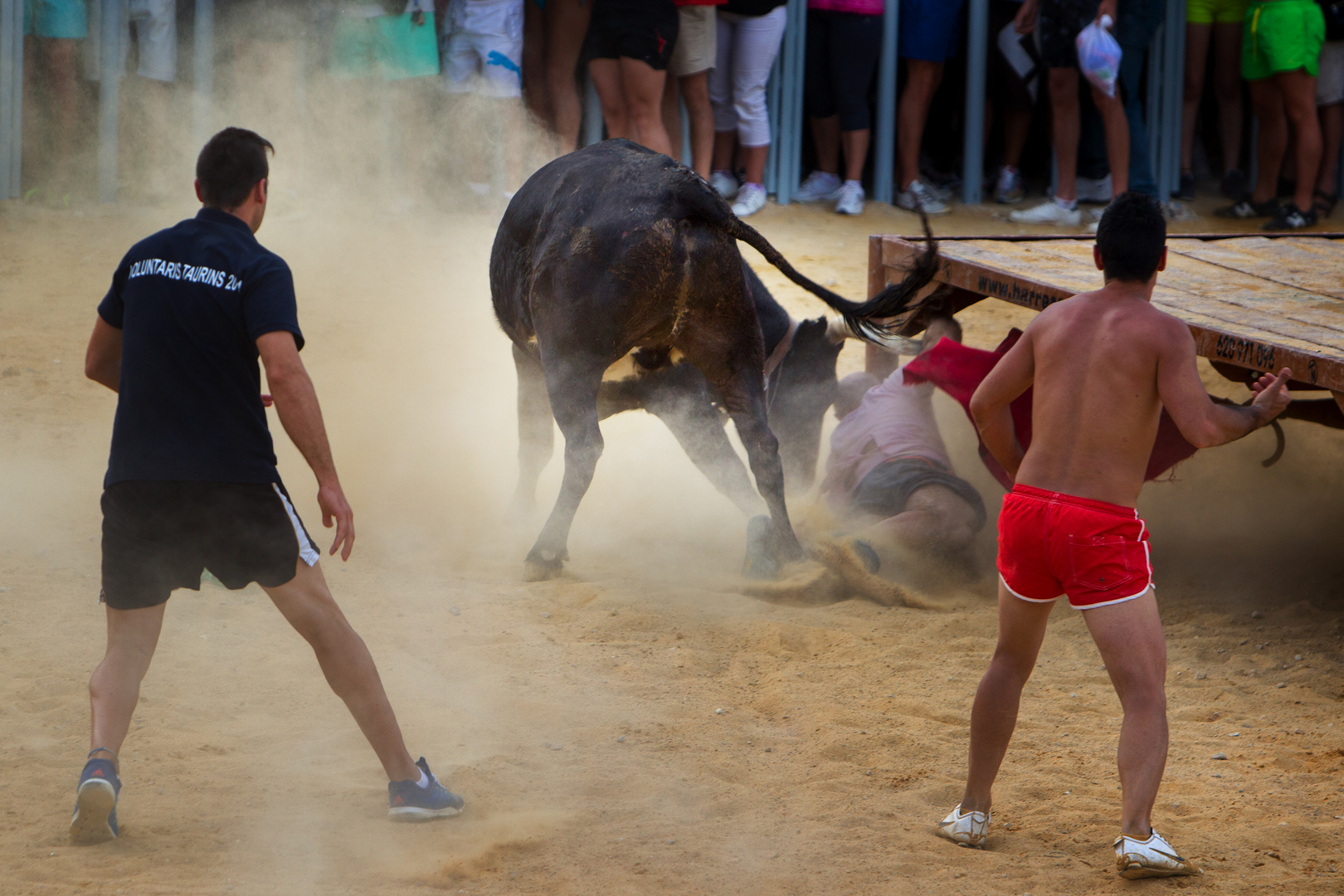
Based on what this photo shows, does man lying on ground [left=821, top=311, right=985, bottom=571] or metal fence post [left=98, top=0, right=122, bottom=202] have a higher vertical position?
metal fence post [left=98, top=0, right=122, bottom=202]

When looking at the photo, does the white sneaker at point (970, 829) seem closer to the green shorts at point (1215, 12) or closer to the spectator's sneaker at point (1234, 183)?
the green shorts at point (1215, 12)

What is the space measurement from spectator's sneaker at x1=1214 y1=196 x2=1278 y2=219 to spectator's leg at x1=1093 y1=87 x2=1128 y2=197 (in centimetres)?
144

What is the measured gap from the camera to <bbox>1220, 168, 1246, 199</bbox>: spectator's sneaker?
1057 centimetres

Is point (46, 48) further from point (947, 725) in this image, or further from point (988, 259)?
point (947, 725)

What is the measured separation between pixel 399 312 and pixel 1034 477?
5722 mm

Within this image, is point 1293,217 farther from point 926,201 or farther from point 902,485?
point 902,485

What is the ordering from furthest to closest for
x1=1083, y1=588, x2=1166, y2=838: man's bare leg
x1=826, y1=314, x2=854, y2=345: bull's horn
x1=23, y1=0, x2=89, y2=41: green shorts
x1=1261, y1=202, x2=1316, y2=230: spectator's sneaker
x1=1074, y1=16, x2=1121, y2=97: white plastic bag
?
x1=1261, y1=202, x2=1316, y2=230: spectator's sneaker → x1=1074, y1=16, x2=1121, y2=97: white plastic bag → x1=23, y1=0, x2=89, y2=41: green shorts → x1=826, y1=314, x2=854, y2=345: bull's horn → x1=1083, y1=588, x2=1166, y2=838: man's bare leg

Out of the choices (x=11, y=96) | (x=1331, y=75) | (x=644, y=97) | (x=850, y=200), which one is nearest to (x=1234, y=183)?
(x=1331, y=75)

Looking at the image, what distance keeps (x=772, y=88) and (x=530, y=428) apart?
16.4 feet

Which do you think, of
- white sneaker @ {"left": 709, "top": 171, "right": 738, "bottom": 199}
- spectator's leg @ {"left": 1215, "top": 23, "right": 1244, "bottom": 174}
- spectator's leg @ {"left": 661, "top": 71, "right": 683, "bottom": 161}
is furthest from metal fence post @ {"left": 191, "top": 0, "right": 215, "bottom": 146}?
spectator's leg @ {"left": 1215, "top": 23, "right": 1244, "bottom": 174}

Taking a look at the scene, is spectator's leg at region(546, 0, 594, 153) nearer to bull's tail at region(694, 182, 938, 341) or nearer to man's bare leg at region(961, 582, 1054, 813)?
bull's tail at region(694, 182, 938, 341)

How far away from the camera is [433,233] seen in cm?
880

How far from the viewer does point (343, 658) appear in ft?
9.64

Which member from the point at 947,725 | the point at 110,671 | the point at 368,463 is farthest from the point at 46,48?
the point at 947,725
